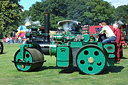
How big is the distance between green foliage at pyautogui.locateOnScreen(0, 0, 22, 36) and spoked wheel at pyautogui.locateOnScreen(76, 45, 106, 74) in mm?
48790

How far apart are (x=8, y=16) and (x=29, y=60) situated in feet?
166

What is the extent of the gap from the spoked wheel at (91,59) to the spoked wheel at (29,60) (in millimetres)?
1625

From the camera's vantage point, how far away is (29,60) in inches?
333

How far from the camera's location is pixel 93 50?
767cm

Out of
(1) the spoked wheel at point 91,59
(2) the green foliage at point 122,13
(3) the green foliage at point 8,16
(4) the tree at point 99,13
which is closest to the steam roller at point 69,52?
(1) the spoked wheel at point 91,59

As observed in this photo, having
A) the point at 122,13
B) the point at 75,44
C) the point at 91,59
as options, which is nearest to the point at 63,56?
the point at 75,44

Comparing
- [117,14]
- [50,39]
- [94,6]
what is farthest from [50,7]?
[50,39]

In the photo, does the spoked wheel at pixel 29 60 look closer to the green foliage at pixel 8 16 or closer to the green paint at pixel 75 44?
the green paint at pixel 75 44

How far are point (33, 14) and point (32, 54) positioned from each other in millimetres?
70129

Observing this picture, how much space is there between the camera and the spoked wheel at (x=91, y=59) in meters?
7.62

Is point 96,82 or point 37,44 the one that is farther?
point 37,44

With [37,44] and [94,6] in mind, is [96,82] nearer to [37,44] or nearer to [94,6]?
[37,44]

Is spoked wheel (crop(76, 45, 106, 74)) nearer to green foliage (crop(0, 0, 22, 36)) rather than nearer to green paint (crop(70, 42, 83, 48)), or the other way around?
green paint (crop(70, 42, 83, 48))

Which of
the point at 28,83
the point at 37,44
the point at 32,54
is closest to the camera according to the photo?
the point at 28,83
